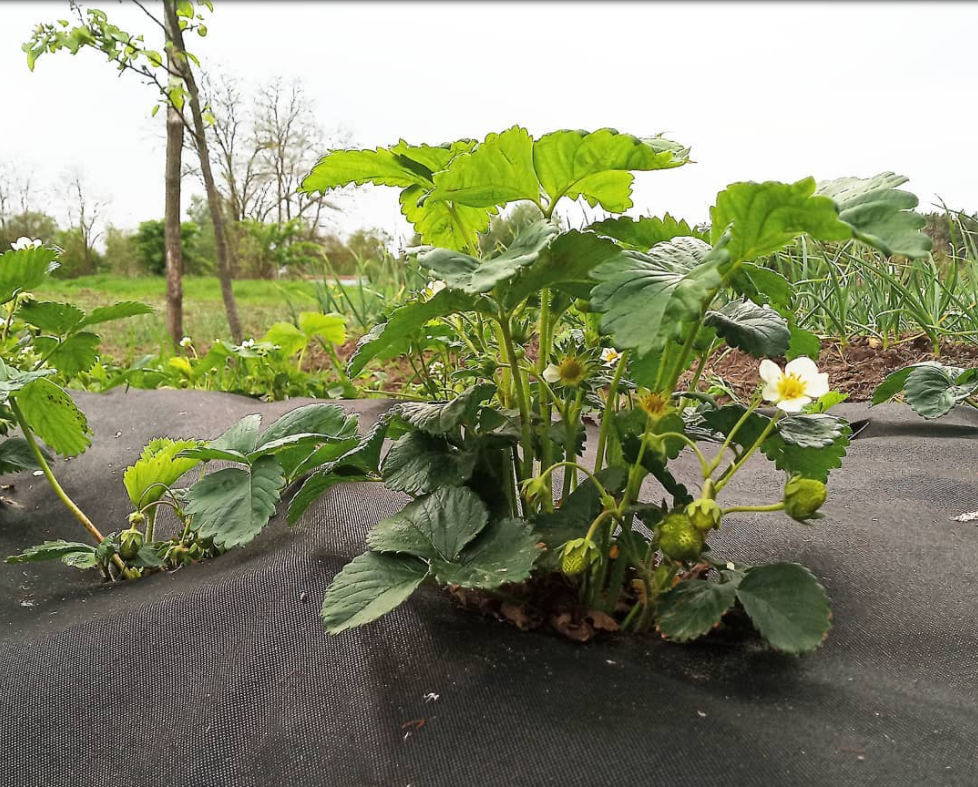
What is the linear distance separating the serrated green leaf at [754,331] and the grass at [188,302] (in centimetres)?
245

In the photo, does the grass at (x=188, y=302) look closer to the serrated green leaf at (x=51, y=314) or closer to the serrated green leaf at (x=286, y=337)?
the serrated green leaf at (x=286, y=337)

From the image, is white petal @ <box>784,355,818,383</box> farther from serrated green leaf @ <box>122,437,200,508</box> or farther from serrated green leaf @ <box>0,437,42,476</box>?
serrated green leaf @ <box>0,437,42,476</box>

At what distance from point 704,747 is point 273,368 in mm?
1614

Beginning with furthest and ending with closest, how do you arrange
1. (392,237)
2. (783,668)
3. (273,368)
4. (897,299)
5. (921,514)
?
(392,237), (273,368), (897,299), (921,514), (783,668)

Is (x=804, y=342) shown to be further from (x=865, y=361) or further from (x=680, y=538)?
(x=865, y=361)

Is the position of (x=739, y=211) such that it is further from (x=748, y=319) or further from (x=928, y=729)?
(x=928, y=729)

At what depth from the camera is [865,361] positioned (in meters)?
1.69

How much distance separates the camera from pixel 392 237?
110 inches

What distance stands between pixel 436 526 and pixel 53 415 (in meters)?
0.52

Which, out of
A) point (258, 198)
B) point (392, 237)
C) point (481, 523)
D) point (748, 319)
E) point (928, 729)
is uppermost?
point (258, 198)

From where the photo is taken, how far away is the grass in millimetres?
2949

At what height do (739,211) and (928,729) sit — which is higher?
(739,211)

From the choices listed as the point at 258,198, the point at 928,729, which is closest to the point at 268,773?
the point at 928,729

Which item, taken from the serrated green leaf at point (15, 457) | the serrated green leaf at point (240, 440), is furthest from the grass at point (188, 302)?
the serrated green leaf at point (240, 440)
